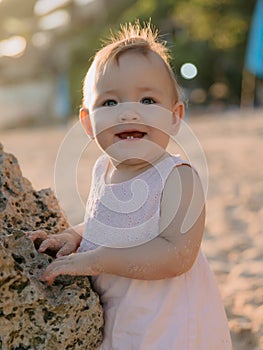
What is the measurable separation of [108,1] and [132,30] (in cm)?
2437

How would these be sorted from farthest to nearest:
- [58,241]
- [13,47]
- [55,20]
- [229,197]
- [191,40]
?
[55,20] < [13,47] < [191,40] < [229,197] < [58,241]

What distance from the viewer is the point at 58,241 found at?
1.77 m

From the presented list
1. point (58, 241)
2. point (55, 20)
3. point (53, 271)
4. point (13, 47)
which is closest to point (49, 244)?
point (58, 241)

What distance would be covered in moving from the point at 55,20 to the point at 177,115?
2488 centimetres

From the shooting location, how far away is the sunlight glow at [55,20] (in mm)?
25031

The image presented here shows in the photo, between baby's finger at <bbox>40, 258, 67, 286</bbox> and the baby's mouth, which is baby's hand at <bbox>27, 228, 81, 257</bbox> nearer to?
baby's finger at <bbox>40, 258, 67, 286</bbox>

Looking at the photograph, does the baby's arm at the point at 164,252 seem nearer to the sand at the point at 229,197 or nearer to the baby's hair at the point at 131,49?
the baby's hair at the point at 131,49

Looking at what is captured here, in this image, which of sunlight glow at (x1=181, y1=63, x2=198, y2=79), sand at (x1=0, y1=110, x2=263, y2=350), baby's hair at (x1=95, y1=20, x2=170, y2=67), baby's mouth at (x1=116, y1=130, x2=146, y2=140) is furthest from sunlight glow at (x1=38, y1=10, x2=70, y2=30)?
baby's mouth at (x1=116, y1=130, x2=146, y2=140)

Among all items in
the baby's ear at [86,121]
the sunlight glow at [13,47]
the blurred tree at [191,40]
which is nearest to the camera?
the baby's ear at [86,121]

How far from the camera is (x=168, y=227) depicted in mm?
1595

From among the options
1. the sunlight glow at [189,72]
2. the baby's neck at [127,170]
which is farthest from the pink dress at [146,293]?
the sunlight glow at [189,72]

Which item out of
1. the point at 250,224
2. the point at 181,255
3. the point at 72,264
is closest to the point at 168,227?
the point at 181,255

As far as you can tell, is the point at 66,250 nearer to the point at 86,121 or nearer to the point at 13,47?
the point at 86,121

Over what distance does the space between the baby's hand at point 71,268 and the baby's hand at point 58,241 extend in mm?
120
